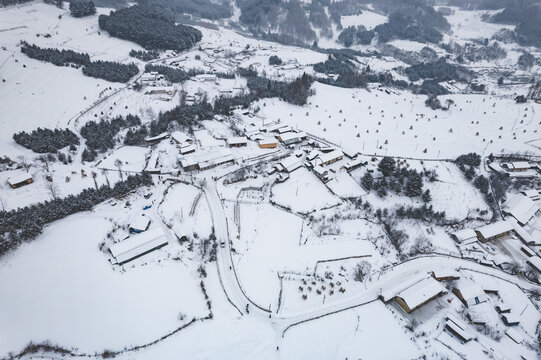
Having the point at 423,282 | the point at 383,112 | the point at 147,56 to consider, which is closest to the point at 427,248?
the point at 423,282

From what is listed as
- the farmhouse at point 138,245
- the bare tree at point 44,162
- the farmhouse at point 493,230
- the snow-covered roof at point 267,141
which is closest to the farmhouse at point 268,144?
the snow-covered roof at point 267,141

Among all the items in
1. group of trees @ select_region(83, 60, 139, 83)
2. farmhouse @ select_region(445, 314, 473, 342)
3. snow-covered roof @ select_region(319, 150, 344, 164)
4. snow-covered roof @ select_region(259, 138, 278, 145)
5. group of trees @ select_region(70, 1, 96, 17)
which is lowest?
farmhouse @ select_region(445, 314, 473, 342)

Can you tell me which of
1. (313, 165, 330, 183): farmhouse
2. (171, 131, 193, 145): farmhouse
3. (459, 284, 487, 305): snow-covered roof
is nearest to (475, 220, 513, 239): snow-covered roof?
(459, 284, 487, 305): snow-covered roof

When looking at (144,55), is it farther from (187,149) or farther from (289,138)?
(289,138)

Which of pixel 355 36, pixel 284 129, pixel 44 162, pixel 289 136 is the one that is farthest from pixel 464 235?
pixel 355 36

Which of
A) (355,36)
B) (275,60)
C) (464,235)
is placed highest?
(355,36)

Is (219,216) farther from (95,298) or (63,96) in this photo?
(63,96)

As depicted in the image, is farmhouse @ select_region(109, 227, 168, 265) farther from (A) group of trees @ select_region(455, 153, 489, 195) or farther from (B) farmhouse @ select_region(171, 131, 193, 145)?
(A) group of trees @ select_region(455, 153, 489, 195)
